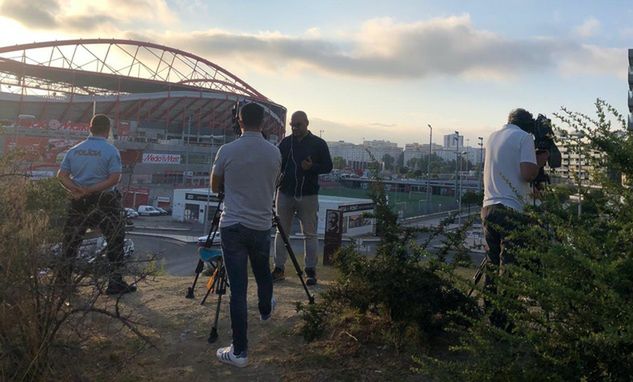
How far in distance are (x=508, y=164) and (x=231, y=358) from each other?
7.59 feet

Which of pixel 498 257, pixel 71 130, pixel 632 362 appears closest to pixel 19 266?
pixel 632 362

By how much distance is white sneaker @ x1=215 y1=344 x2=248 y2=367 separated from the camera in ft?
11.0

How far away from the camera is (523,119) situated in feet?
13.3

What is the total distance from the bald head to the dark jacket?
0.06m

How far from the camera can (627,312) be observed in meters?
1.90

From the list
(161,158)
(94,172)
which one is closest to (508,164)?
(94,172)

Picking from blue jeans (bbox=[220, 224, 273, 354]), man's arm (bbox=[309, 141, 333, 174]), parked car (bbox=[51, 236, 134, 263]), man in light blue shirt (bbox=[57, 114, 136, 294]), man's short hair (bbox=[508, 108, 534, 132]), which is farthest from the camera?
man's arm (bbox=[309, 141, 333, 174])

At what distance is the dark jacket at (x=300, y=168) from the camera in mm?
5480

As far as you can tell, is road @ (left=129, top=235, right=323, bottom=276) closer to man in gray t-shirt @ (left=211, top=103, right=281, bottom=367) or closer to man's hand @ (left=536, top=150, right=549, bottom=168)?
man's hand @ (left=536, top=150, right=549, bottom=168)

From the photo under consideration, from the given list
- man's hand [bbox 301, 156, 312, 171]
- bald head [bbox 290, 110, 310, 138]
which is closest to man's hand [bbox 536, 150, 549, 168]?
A: man's hand [bbox 301, 156, 312, 171]

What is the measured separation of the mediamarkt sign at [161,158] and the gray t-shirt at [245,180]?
61796 millimetres

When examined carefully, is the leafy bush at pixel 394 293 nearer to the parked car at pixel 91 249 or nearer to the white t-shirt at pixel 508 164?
the white t-shirt at pixel 508 164

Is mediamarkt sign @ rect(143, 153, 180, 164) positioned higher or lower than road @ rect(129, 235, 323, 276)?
higher

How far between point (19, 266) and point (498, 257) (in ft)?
9.72
